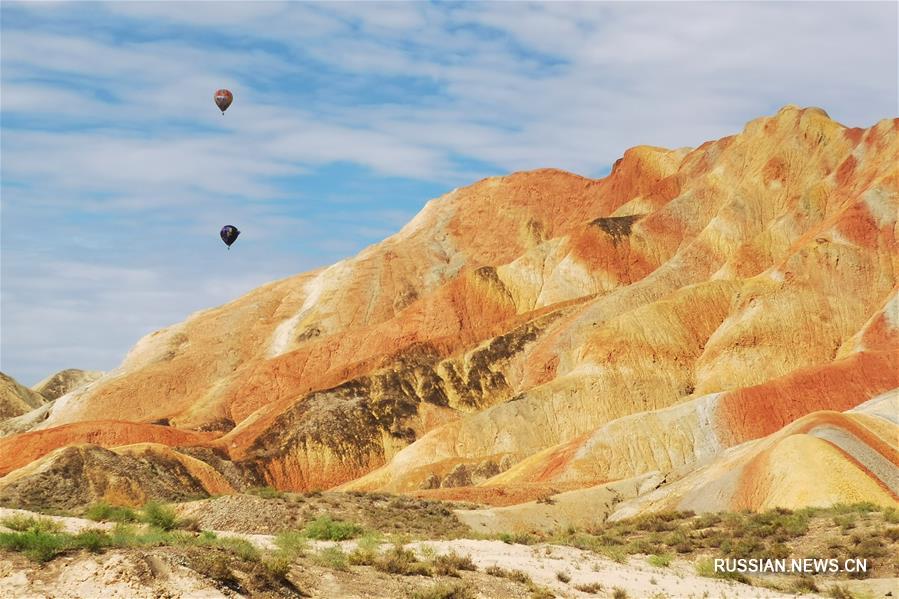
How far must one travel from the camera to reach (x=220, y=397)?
378 feet

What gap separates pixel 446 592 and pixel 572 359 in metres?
75.5

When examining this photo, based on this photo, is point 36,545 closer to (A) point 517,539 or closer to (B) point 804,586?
(A) point 517,539

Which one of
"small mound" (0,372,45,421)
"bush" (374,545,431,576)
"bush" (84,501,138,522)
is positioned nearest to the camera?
"bush" (374,545,431,576)

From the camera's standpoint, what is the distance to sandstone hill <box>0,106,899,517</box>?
193ft

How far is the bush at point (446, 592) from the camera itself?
1966 cm

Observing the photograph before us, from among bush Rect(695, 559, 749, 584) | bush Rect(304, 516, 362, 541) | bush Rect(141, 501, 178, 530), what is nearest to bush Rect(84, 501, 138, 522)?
bush Rect(141, 501, 178, 530)

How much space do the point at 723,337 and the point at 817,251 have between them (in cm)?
1058

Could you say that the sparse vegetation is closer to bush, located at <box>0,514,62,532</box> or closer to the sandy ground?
the sandy ground

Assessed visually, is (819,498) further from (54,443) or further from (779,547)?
(54,443)

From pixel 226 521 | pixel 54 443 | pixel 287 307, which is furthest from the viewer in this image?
pixel 287 307

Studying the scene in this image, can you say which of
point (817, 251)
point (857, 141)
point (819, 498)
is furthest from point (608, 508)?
point (857, 141)

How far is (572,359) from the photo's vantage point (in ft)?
311

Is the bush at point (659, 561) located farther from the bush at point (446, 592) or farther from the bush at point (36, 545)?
the bush at point (36, 545)

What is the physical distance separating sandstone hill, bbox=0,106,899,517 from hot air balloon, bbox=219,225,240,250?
14.0 metres
